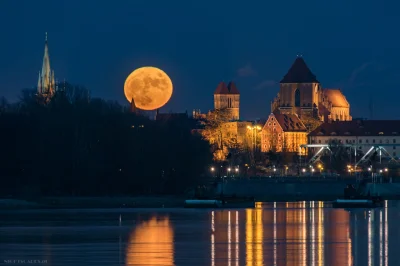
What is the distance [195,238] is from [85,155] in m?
50.9

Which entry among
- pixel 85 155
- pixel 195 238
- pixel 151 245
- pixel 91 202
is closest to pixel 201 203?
pixel 91 202

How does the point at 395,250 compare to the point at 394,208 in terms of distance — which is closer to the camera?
the point at 395,250

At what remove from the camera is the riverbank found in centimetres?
10788

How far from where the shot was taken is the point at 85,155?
396 feet

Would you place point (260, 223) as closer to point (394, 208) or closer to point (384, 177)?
point (394, 208)

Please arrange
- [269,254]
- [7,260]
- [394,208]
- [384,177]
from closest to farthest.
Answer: [7,260], [269,254], [394,208], [384,177]

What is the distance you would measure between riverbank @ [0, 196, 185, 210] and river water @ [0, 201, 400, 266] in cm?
715

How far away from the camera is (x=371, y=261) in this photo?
58000 millimetres

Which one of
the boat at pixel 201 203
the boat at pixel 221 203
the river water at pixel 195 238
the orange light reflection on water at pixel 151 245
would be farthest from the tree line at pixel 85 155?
the orange light reflection on water at pixel 151 245

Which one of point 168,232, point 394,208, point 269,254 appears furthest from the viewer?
point 394,208

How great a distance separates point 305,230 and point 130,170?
1825 inches

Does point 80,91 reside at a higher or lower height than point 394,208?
higher

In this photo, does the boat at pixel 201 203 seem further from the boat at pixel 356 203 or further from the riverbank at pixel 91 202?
the boat at pixel 356 203

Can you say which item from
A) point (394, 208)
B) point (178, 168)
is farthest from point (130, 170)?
point (394, 208)
